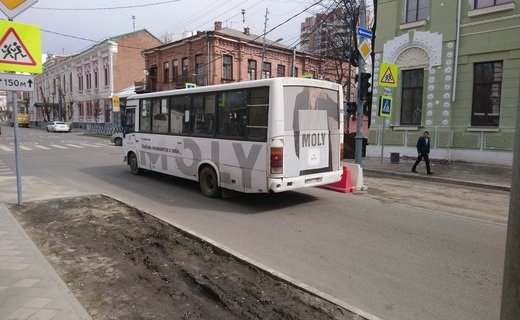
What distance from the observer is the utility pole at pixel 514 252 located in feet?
6.46

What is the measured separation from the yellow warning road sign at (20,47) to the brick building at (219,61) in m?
26.1

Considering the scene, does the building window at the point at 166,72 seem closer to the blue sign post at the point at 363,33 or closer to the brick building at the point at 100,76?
the brick building at the point at 100,76

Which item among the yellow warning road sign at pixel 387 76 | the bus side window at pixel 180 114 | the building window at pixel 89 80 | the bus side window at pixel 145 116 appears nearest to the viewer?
the bus side window at pixel 180 114

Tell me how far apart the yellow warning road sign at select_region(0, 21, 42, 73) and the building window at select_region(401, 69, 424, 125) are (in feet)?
49.8

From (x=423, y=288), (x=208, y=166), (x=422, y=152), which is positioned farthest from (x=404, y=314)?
(x=422, y=152)

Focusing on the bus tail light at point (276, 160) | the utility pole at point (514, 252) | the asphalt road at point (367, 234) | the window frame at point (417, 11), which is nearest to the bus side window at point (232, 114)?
the bus tail light at point (276, 160)

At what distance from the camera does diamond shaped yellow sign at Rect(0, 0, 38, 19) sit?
24.2 ft

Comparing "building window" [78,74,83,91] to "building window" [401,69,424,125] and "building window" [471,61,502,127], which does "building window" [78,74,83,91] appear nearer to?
"building window" [401,69,424,125]

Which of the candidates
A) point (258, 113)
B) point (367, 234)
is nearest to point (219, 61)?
point (258, 113)

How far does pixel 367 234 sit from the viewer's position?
6.70m

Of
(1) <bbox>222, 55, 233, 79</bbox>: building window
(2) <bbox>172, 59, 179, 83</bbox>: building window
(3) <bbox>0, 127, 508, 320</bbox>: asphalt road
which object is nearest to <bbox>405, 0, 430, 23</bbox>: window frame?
(3) <bbox>0, 127, 508, 320</bbox>: asphalt road

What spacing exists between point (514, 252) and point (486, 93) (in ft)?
52.7

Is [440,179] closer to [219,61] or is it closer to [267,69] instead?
[219,61]

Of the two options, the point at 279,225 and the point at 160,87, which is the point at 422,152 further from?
the point at 160,87
